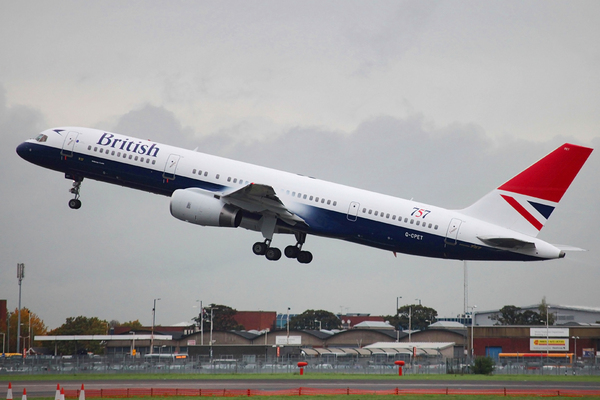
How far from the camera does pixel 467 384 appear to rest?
5825cm

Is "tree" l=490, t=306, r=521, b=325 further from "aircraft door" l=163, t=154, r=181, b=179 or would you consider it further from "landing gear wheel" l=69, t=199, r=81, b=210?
"aircraft door" l=163, t=154, r=181, b=179

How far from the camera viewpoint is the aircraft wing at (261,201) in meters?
48.3

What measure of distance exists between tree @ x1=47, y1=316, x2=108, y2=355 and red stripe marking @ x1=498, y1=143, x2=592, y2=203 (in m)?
92.9

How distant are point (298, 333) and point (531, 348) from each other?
39498mm

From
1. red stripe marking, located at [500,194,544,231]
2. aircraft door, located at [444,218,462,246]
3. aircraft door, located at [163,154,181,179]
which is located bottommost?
aircraft door, located at [444,218,462,246]

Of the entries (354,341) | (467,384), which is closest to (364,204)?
(467,384)

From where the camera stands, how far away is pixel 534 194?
46.5 metres

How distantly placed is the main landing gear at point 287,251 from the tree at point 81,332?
77.6 metres

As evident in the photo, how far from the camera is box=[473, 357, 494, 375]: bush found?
237 ft

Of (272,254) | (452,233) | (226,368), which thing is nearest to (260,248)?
(272,254)

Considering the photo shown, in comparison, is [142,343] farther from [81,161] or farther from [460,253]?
[460,253]

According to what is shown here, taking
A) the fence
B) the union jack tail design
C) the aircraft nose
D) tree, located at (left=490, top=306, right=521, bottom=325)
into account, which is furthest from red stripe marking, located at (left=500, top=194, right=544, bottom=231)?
tree, located at (left=490, top=306, right=521, bottom=325)

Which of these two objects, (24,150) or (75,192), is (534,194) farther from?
(24,150)

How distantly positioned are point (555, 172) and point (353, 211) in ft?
41.3
